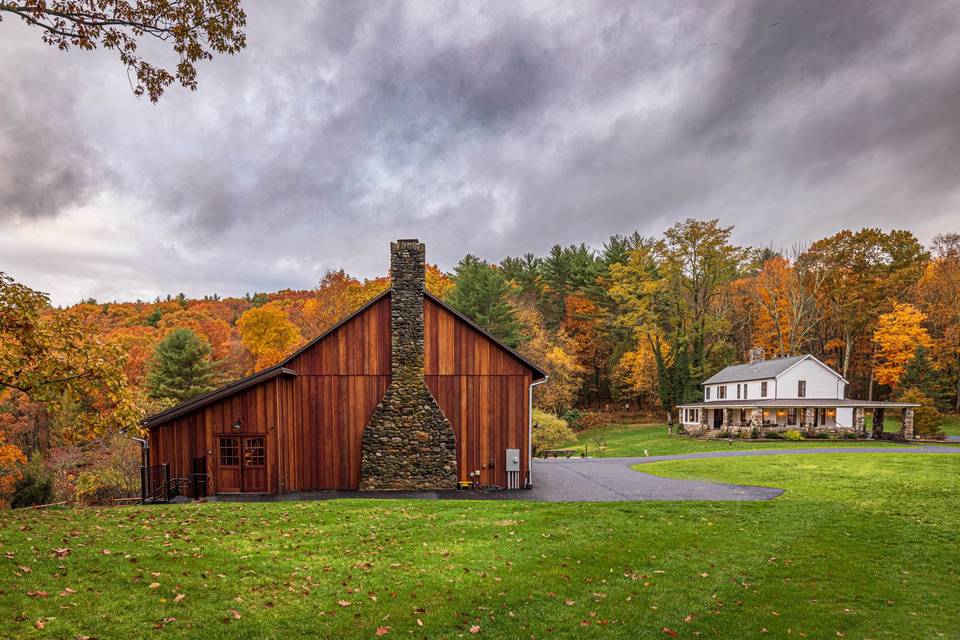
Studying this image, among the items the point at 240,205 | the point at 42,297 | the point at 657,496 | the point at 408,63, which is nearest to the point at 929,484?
the point at 657,496

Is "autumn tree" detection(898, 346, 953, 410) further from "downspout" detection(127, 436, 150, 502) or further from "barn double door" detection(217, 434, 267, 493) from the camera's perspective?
"downspout" detection(127, 436, 150, 502)

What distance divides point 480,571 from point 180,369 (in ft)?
101

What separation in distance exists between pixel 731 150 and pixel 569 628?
31018 millimetres

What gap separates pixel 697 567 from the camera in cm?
748

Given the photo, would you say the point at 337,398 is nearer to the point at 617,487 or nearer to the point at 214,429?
the point at 214,429

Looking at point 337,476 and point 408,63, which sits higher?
point 408,63

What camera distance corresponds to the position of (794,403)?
1233 inches

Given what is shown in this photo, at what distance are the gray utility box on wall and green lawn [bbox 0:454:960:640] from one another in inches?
138

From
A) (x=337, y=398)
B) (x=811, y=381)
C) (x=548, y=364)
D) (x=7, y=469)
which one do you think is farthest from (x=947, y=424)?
(x=7, y=469)

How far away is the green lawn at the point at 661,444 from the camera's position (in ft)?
87.9

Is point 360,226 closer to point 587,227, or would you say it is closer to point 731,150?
point 587,227

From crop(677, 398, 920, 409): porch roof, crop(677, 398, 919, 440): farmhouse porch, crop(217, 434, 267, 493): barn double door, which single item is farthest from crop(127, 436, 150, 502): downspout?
crop(677, 398, 920, 409): porch roof

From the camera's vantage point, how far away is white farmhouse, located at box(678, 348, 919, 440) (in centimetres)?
3150

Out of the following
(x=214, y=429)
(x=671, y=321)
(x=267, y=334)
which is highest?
(x=671, y=321)
